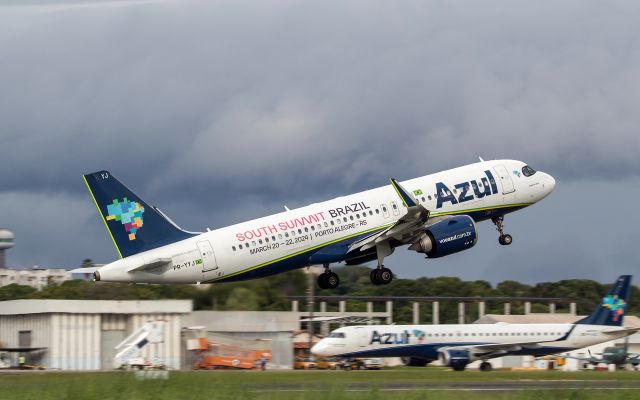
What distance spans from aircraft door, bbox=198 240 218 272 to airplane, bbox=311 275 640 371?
2687cm

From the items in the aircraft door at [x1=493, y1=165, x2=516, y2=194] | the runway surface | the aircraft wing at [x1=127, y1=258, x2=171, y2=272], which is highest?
the aircraft door at [x1=493, y1=165, x2=516, y2=194]

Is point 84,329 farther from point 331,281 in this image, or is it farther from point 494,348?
point 331,281

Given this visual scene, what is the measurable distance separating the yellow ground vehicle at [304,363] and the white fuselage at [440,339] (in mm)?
6660

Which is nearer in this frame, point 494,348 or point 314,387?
point 314,387

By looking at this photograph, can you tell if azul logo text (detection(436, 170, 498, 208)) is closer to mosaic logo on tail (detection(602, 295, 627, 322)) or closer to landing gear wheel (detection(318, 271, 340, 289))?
landing gear wheel (detection(318, 271, 340, 289))

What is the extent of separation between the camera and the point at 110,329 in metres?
101

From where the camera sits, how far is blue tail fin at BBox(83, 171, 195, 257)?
6109cm

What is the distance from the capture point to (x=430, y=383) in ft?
216

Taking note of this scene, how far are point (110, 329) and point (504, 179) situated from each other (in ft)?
144

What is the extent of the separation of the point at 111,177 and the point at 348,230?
1385 cm

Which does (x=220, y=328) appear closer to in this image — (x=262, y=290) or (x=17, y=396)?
(x=262, y=290)

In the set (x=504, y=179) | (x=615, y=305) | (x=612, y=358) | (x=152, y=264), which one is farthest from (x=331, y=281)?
(x=612, y=358)

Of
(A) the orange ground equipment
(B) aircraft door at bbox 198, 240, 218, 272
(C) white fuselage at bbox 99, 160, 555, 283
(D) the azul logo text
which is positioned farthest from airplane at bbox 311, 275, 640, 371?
(B) aircraft door at bbox 198, 240, 218, 272

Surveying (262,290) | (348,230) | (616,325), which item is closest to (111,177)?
(348,230)
